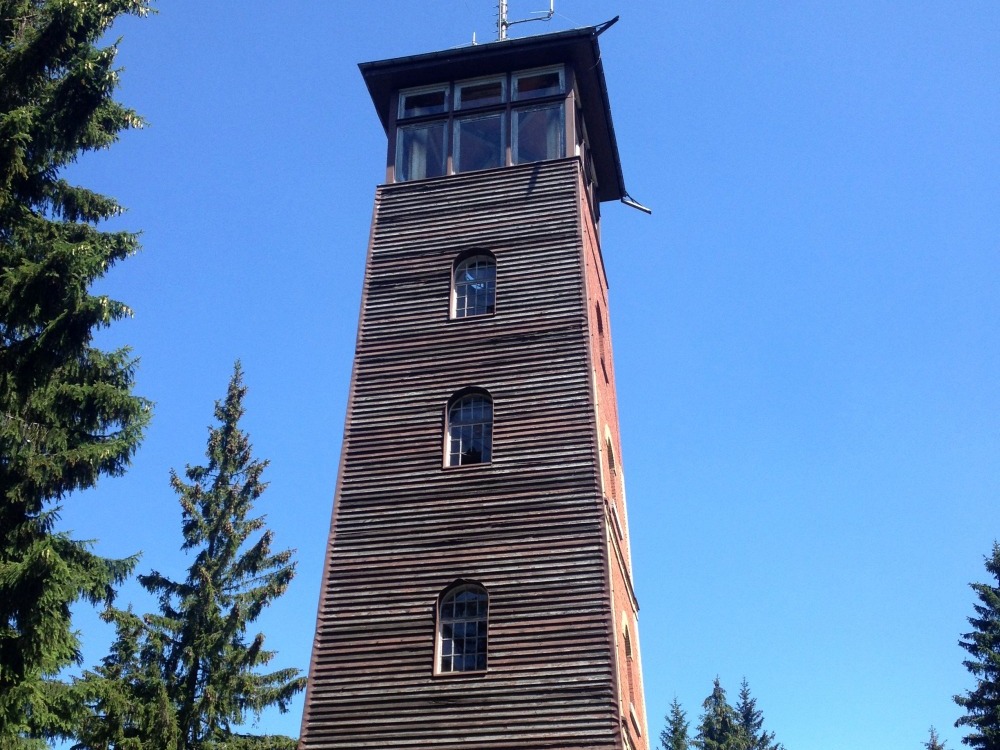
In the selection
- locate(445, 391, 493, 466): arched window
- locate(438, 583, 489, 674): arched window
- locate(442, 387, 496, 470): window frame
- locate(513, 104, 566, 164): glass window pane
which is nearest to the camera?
locate(438, 583, 489, 674): arched window

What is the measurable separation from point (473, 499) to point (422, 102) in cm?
983

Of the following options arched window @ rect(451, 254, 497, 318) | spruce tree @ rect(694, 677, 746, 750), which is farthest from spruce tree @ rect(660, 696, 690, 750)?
arched window @ rect(451, 254, 497, 318)

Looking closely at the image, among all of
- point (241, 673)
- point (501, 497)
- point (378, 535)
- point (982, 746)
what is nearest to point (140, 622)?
point (241, 673)

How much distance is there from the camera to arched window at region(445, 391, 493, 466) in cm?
1933

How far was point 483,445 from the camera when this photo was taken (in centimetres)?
1938

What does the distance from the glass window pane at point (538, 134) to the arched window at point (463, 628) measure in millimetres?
9465

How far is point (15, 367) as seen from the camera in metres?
15.1

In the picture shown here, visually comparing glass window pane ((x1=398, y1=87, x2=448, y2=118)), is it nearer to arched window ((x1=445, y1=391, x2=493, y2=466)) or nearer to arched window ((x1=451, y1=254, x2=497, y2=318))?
arched window ((x1=451, y1=254, x2=497, y2=318))

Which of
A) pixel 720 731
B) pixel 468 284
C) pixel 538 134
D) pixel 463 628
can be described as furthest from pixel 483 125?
pixel 720 731

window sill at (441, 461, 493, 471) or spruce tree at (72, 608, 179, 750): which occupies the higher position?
window sill at (441, 461, 493, 471)

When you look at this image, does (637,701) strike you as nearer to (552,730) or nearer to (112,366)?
(552,730)

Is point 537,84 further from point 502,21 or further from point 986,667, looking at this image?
point 986,667

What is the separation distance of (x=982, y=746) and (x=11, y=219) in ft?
93.2

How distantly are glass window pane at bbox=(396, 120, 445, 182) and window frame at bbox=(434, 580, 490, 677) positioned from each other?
940 cm
